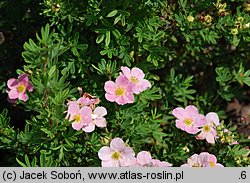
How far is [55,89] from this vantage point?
245 cm

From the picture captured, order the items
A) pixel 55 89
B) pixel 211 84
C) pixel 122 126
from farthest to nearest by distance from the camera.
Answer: pixel 211 84 < pixel 122 126 < pixel 55 89

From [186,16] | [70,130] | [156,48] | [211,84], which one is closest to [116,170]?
[70,130]

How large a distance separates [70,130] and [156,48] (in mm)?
688

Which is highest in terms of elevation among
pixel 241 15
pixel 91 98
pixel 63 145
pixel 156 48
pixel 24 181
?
pixel 241 15

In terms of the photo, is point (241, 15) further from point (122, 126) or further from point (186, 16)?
point (122, 126)

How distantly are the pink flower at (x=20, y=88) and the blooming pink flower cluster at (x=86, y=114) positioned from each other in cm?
20

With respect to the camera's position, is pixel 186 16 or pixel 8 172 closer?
pixel 8 172

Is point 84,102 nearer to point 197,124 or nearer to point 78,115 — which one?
point 78,115

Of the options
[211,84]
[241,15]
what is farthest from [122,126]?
[211,84]

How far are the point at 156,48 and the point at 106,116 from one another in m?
0.45

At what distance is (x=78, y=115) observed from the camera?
2.55 m

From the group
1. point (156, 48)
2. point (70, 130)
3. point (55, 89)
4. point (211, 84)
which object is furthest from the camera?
point (211, 84)

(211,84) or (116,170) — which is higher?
(211,84)

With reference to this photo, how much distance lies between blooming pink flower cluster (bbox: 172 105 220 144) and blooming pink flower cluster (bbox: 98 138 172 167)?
12.4 inches
